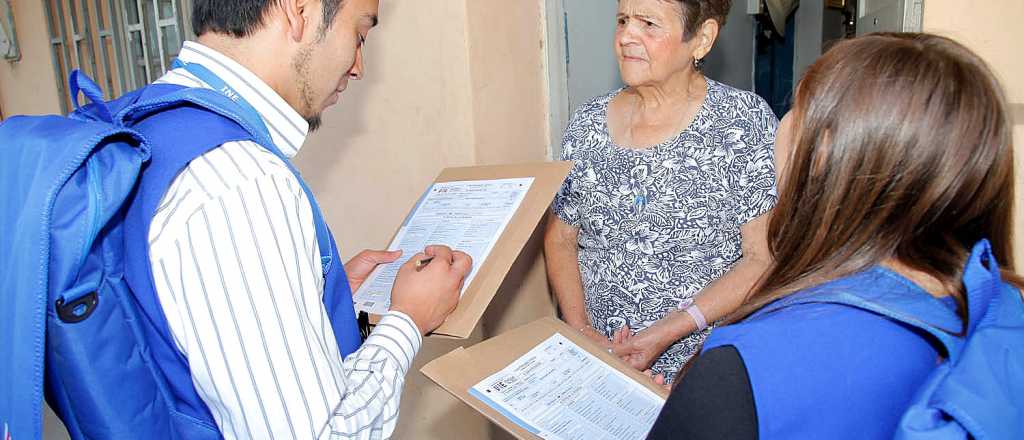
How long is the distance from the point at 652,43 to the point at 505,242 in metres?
0.70

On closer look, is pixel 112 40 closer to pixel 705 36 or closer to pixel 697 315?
pixel 705 36

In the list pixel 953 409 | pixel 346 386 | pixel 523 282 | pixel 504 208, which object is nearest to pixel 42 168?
pixel 346 386

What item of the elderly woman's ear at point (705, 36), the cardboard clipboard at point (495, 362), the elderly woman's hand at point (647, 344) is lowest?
the elderly woman's hand at point (647, 344)

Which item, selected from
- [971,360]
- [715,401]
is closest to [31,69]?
[715,401]

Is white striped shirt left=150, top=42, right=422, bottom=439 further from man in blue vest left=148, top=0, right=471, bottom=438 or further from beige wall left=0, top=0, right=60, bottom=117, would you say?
beige wall left=0, top=0, right=60, bottom=117

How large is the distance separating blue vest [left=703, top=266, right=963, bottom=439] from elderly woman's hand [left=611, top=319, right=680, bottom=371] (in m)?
0.89

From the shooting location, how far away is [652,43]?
162 cm

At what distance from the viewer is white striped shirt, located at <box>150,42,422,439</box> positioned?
76 cm

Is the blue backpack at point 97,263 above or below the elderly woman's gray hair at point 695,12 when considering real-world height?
below

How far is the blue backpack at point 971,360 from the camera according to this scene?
1.94ft

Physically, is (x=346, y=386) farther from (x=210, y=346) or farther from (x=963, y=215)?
A: (x=963, y=215)

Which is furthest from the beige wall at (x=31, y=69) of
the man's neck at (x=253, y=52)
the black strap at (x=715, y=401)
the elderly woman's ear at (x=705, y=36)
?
the black strap at (x=715, y=401)

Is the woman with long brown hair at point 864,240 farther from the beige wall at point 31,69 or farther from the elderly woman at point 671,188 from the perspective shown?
the beige wall at point 31,69

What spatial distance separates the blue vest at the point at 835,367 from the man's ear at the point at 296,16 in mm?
755
